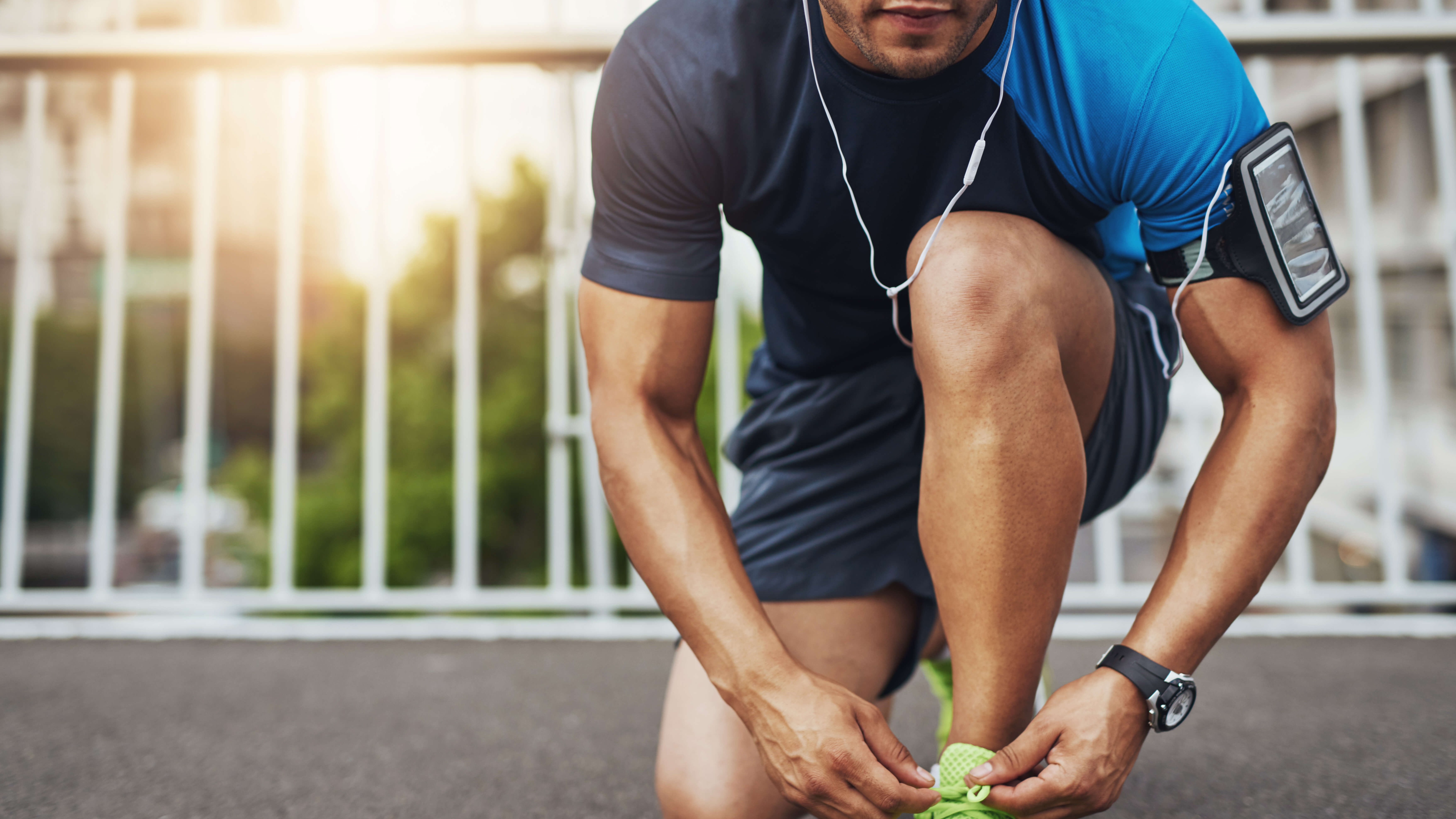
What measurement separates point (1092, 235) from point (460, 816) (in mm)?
964

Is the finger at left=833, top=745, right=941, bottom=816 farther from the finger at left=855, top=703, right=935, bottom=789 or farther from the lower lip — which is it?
the lower lip

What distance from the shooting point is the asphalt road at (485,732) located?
1208 mm

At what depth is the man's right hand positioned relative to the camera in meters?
0.81

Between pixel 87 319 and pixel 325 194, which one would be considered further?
pixel 325 194

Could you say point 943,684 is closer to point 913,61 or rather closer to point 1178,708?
point 1178,708

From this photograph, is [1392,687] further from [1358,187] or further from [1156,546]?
[1156,546]

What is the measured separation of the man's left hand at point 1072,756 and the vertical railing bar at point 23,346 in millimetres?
2327

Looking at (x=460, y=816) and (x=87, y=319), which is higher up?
(x=460, y=816)

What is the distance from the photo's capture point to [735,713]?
3.46ft

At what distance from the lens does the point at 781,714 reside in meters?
0.85

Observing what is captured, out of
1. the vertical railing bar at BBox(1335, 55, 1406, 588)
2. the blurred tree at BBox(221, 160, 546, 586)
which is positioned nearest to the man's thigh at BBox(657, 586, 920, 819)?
the vertical railing bar at BBox(1335, 55, 1406, 588)

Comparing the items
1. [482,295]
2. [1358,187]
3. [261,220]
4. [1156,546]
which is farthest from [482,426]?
[261,220]

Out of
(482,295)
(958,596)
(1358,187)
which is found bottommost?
(482,295)

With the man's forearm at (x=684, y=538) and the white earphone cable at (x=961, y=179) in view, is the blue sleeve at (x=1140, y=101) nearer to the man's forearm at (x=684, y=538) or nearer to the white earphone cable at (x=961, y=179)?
the white earphone cable at (x=961, y=179)
